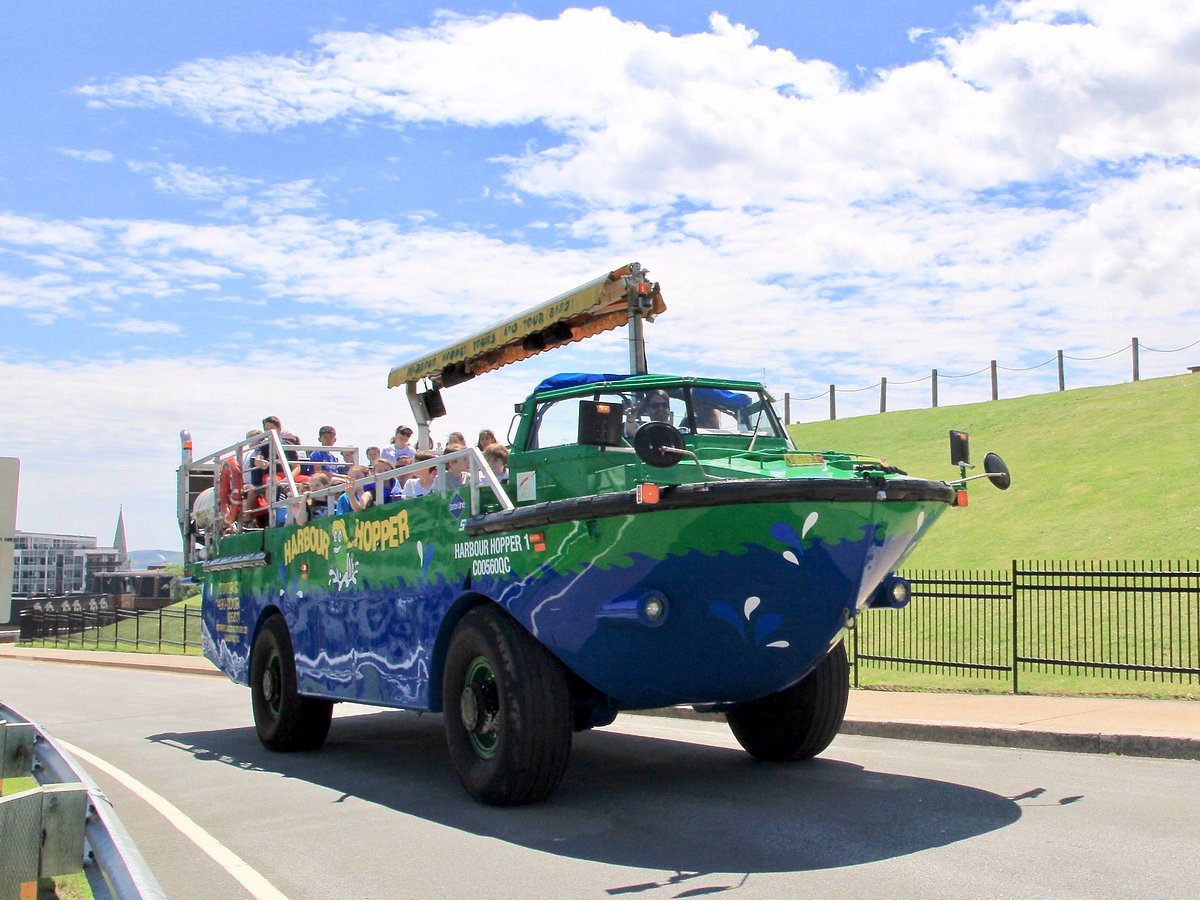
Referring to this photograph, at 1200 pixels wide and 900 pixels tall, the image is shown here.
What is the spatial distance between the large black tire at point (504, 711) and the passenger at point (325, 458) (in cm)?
533

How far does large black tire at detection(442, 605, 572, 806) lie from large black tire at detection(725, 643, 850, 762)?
5.88ft

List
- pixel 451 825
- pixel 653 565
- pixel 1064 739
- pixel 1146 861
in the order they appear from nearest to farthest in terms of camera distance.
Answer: pixel 1146 861
pixel 653 565
pixel 451 825
pixel 1064 739

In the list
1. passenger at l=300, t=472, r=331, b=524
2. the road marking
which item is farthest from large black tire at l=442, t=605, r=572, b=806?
passenger at l=300, t=472, r=331, b=524

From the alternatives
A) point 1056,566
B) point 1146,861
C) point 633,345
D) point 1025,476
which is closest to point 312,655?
point 633,345

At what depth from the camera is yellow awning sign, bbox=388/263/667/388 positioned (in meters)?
8.04

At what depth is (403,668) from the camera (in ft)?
28.3

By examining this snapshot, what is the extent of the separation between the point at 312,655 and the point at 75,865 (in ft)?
19.7

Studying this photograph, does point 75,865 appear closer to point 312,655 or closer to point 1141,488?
point 312,655

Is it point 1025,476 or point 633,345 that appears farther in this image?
point 1025,476

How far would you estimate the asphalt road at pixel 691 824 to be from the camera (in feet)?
18.1

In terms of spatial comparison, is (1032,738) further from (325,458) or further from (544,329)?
(325,458)

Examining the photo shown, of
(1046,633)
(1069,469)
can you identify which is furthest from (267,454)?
(1069,469)

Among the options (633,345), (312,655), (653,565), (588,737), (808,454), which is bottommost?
(588,737)

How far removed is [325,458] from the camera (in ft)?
42.2
